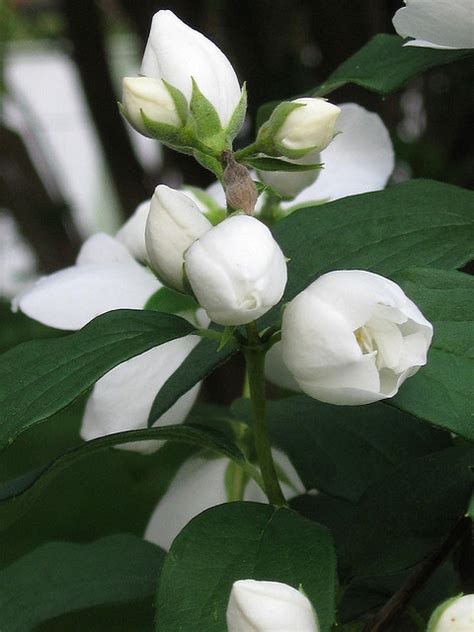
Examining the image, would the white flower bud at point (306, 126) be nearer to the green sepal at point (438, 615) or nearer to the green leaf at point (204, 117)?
the green leaf at point (204, 117)

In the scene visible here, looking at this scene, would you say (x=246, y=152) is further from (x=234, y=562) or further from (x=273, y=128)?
(x=234, y=562)

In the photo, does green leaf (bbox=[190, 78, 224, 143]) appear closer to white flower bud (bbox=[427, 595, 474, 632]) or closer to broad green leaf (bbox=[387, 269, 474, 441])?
broad green leaf (bbox=[387, 269, 474, 441])

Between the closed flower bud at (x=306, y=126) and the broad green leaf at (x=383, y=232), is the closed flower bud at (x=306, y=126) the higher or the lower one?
the higher one

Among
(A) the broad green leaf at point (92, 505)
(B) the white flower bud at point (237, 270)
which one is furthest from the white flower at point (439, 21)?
(A) the broad green leaf at point (92, 505)

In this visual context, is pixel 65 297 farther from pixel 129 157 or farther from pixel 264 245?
pixel 129 157

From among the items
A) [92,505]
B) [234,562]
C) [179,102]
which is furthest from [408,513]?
[92,505]

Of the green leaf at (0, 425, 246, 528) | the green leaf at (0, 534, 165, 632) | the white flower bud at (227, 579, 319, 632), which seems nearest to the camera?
the white flower bud at (227, 579, 319, 632)

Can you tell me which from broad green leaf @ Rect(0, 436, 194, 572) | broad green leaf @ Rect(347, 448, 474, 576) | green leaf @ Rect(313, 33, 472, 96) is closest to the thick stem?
broad green leaf @ Rect(347, 448, 474, 576)
